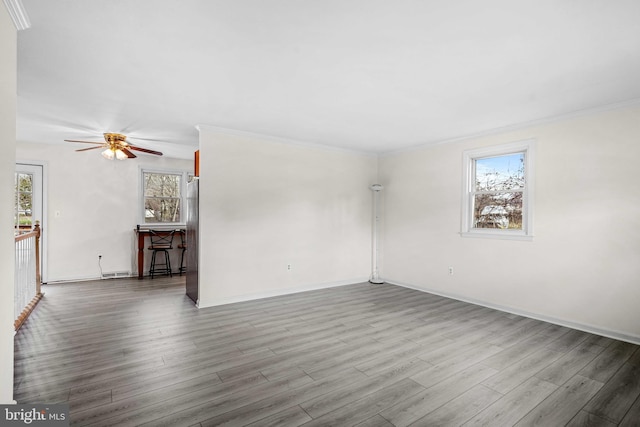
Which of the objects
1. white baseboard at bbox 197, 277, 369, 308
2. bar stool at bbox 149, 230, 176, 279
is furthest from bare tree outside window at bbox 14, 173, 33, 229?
white baseboard at bbox 197, 277, 369, 308

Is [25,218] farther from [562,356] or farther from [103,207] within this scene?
[562,356]

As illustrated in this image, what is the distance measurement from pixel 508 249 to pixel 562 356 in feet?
5.29

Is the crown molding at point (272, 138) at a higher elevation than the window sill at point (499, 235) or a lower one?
higher

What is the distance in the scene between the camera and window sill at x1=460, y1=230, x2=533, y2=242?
4138mm

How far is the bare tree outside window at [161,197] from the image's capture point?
6836 mm

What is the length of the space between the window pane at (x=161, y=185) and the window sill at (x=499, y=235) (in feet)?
19.7

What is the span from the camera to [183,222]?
7.26 m

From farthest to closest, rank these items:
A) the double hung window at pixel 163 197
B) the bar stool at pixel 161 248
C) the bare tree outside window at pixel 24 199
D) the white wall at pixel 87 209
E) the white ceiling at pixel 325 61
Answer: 1. the double hung window at pixel 163 197
2. the bar stool at pixel 161 248
3. the white wall at pixel 87 209
4. the bare tree outside window at pixel 24 199
5. the white ceiling at pixel 325 61

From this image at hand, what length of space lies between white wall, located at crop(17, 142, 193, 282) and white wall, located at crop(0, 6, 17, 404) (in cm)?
483

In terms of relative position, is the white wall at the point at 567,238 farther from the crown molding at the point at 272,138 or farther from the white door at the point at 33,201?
the white door at the point at 33,201

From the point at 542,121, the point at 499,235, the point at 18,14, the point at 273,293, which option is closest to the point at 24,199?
the point at 273,293

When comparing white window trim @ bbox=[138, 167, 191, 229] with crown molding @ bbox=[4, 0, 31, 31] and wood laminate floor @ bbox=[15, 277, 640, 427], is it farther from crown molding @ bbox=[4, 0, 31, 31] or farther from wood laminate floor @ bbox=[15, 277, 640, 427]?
crown molding @ bbox=[4, 0, 31, 31]

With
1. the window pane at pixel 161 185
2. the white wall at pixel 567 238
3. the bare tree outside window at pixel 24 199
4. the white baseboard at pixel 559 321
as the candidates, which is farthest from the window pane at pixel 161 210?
the white baseboard at pixel 559 321

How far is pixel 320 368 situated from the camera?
270 centimetres
